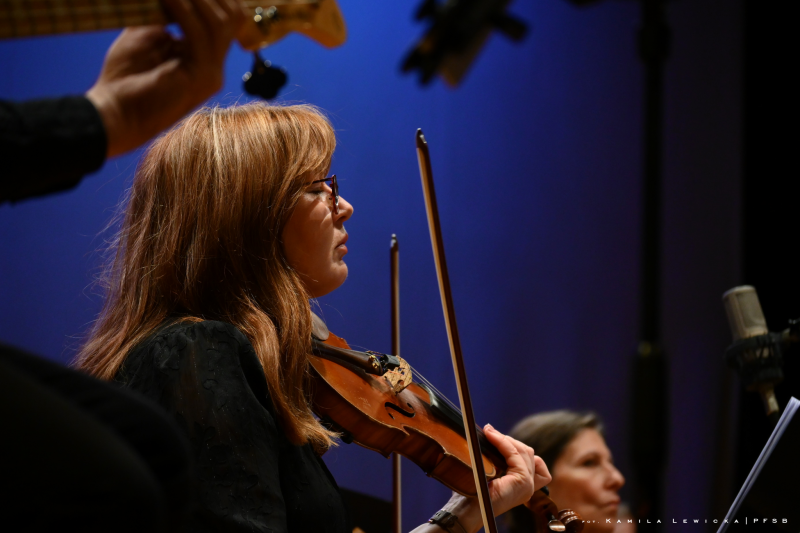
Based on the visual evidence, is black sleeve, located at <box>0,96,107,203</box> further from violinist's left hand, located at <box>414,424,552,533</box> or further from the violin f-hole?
violinist's left hand, located at <box>414,424,552,533</box>

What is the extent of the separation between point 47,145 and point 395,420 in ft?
2.37

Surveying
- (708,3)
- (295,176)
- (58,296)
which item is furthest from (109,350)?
(708,3)

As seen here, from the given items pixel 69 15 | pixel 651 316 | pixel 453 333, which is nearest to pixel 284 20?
pixel 69 15

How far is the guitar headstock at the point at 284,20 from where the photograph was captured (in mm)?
655

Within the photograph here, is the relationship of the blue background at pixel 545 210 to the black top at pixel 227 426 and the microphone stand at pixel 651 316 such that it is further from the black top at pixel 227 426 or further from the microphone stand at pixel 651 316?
the microphone stand at pixel 651 316

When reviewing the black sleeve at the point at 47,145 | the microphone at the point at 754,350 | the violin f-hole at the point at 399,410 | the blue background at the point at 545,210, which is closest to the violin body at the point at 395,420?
the violin f-hole at the point at 399,410

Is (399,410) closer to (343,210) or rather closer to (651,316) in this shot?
(343,210)

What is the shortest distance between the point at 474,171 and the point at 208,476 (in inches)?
66.0

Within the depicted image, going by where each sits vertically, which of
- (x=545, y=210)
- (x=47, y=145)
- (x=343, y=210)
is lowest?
(x=47, y=145)

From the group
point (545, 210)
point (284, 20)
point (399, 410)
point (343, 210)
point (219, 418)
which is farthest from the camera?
point (545, 210)

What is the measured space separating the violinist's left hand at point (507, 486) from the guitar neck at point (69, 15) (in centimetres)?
91

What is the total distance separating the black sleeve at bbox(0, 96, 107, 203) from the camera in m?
0.54

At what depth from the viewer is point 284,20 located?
0.67 meters

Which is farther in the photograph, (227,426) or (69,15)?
(227,426)
